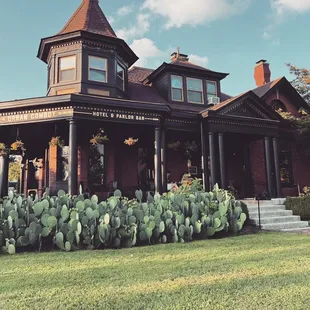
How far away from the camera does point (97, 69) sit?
44.7 feet

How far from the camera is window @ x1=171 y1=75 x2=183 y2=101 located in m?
15.7

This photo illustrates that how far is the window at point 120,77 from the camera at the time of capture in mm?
14350

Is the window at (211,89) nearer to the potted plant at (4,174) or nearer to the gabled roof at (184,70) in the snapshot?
the gabled roof at (184,70)

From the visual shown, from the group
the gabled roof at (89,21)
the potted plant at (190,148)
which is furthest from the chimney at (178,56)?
the potted plant at (190,148)

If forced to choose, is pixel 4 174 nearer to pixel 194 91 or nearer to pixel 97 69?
pixel 97 69

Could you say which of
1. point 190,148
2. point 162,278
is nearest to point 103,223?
point 162,278

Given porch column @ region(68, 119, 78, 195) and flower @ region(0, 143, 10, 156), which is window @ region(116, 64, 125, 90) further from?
flower @ region(0, 143, 10, 156)

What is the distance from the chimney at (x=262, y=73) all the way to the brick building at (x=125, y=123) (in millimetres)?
6341

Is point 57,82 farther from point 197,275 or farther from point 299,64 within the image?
point 299,64

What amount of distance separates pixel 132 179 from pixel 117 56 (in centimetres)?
572

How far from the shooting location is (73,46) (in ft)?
44.5

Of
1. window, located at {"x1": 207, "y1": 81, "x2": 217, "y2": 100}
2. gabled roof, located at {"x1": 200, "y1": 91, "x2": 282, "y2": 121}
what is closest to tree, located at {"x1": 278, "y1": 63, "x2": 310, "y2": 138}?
gabled roof, located at {"x1": 200, "y1": 91, "x2": 282, "y2": 121}

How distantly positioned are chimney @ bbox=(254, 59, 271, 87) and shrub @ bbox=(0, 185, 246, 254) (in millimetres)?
16201

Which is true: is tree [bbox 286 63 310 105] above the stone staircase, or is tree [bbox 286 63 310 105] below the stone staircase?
above
